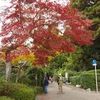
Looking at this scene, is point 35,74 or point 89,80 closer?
point 35,74

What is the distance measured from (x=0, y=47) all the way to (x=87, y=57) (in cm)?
1759

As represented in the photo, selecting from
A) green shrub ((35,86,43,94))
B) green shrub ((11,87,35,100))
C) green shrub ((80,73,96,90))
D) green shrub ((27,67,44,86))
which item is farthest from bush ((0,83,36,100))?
green shrub ((80,73,96,90))

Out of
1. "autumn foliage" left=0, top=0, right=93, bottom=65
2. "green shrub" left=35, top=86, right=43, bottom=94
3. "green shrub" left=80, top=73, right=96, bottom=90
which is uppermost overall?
"autumn foliage" left=0, top=0, right=93, bottom=65

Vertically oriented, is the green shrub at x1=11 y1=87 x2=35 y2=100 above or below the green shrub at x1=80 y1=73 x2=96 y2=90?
below

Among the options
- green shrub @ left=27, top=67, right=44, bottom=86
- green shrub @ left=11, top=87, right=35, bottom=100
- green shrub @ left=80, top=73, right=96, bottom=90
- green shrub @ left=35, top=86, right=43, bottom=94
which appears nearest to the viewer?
A: green shrub @ left=11, top=87, right=35, bottom=100

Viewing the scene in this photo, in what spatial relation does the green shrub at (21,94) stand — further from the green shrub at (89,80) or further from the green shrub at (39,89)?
the green shrub at (89,80)

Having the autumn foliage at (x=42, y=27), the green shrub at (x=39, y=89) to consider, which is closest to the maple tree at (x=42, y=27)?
the autumn foliage at (x=42, y=27)

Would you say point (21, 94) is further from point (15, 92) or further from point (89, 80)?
point (89, 80)

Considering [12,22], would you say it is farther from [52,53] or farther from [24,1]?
[52,53]

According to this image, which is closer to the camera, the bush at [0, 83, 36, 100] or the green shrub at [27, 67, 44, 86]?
the bush at [0, 83, 36, 100]

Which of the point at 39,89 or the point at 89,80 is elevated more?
the point at 89,80

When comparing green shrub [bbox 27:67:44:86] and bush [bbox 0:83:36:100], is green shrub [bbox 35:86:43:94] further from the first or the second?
bush [bbox 0:83:36:100]

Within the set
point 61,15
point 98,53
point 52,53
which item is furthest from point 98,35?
point 61,15

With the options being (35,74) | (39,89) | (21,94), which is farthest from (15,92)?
(35,74)
